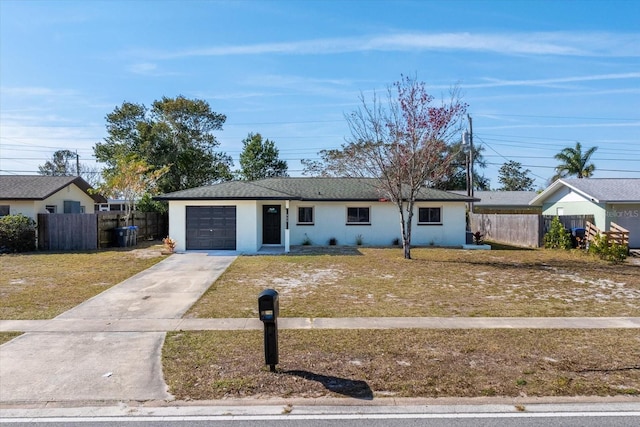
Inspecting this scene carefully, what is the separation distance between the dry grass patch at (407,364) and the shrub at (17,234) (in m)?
16.9

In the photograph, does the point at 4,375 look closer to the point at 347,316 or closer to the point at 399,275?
the point at 347,316

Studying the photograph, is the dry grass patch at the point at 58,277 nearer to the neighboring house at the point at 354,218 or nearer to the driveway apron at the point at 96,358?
the driveway apron at the point at 96,358

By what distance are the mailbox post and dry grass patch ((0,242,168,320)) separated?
5.54 metres

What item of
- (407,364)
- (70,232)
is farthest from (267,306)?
(70,232)

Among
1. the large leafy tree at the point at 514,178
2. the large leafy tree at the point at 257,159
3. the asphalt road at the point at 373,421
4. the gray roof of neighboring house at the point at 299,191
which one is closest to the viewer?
the asphalt road at the point at 373,421

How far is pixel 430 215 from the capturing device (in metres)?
24.4

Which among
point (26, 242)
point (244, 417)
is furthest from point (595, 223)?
point (26, 242)

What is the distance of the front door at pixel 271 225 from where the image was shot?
23.8 meters

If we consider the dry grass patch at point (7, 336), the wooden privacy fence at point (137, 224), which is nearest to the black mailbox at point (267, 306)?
the dry grass patch at point (7, 336)

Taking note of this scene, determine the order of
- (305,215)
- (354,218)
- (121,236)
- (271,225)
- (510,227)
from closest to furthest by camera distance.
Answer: (121,236), (271,225), (354,218), (305,215), (510,227)

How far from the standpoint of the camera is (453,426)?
14.9 feet

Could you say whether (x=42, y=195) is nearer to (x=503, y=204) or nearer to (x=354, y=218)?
(x=354, y=218)

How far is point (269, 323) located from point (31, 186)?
2347 centimetres

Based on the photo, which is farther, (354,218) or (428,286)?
(354,218)
